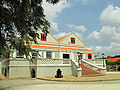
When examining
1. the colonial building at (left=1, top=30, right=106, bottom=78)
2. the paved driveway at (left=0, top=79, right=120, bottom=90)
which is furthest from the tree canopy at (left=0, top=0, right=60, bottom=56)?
the colonial building at (left=1, top=30, right=106, bottom=78)

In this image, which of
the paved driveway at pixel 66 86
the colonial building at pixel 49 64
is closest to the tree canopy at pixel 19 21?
the paved driveway at pixel 66 86

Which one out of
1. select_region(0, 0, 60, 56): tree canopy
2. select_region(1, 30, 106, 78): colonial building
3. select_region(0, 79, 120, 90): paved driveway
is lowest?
select_region(0, 79, 120, 90): paved driveway

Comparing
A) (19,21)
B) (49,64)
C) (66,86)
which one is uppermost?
Answer: (19,21)

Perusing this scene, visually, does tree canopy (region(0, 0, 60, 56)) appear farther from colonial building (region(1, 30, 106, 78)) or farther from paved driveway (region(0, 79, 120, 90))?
colonial building (region(1, 30, 106, 78))

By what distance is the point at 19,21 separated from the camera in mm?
8523

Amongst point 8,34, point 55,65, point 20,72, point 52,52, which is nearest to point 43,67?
point 55,65

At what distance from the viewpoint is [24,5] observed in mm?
8438

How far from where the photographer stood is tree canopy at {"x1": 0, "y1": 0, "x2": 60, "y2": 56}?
8.58m

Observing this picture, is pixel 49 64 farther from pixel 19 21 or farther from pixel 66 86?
pixel 19 21

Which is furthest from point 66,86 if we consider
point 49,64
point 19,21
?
point 49,64

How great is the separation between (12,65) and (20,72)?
1.63 metres

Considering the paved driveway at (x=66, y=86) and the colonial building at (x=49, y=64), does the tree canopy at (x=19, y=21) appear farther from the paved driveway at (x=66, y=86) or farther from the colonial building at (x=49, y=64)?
the colonial building at (x=49, y=64)

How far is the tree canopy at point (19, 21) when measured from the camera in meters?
8.58

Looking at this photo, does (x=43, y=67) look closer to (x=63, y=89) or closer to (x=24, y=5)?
(x=63, y=89)
